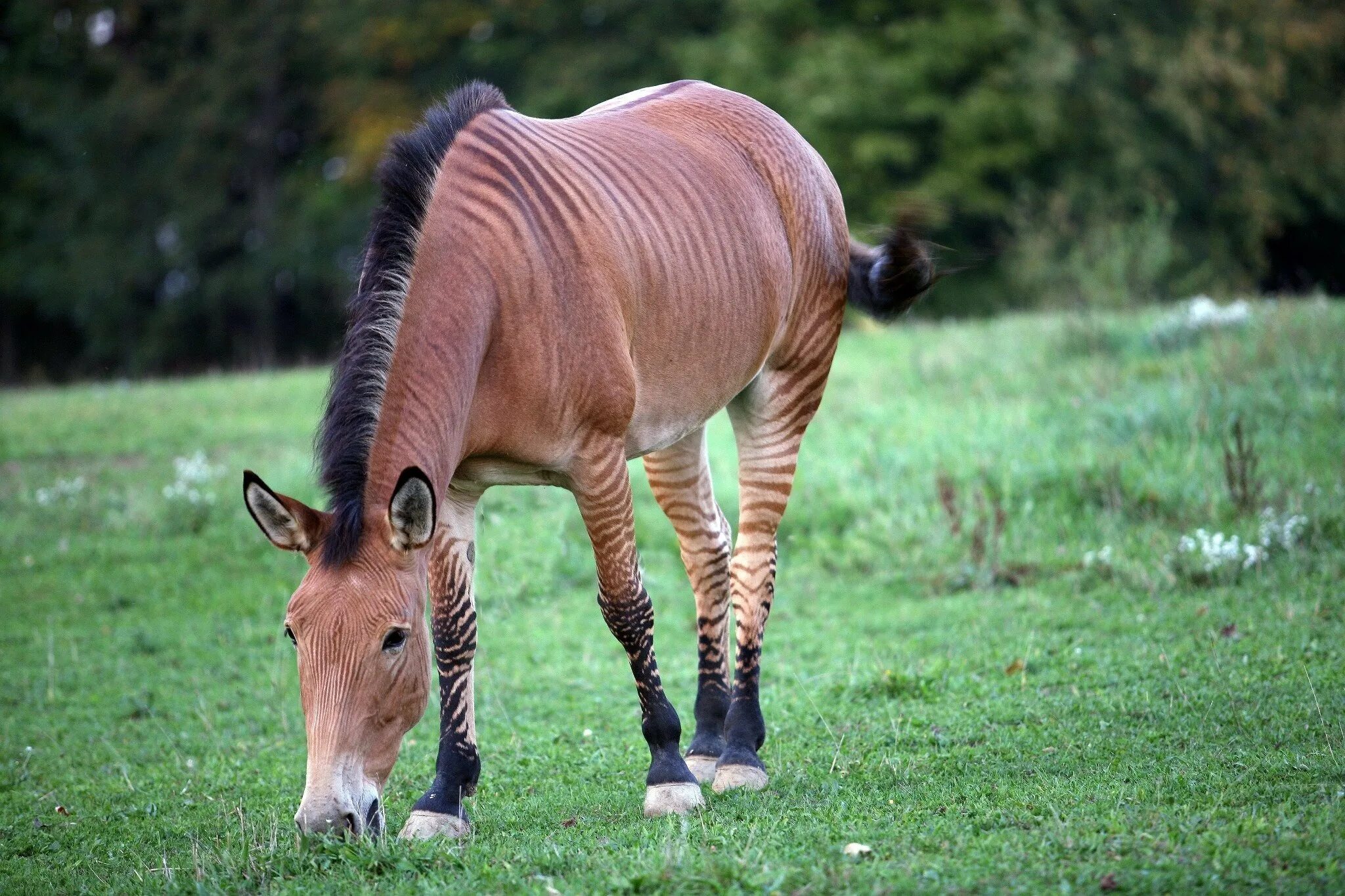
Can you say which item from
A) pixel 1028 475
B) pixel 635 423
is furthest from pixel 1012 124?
pixel 635 423

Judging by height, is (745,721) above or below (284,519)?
below

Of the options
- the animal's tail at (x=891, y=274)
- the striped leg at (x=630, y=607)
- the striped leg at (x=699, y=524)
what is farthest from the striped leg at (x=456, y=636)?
the animal's tail at (x=891, y=274)

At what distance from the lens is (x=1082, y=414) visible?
10.1 metres

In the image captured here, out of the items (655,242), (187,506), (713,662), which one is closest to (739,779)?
(713,662)

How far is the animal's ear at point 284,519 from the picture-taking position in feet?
12.1

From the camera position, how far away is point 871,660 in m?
6.60

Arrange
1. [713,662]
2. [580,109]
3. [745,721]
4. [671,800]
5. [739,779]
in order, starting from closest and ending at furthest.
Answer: [671,800] → [739,779] → [745,721] → [713,662] → [580,109]

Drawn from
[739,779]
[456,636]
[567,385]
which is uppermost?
[567,385]

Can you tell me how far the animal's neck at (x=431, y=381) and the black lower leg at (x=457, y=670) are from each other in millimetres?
678

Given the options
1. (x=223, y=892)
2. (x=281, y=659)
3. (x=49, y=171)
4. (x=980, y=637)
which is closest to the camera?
(x=223, y=892)

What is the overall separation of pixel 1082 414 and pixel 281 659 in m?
6.33

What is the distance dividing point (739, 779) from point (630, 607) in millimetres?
821

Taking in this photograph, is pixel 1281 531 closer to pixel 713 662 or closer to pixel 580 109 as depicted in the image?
pixel 713 662

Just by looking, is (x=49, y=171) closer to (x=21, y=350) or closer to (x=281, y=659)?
(x=21, y=350)
